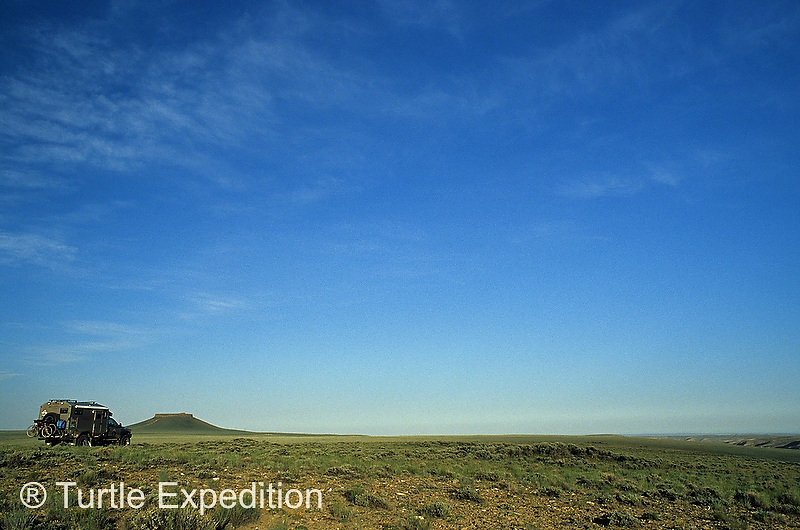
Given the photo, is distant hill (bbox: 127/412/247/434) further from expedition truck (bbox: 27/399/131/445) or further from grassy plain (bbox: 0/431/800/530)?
grassy plain (bbox: 0/431/800/530)

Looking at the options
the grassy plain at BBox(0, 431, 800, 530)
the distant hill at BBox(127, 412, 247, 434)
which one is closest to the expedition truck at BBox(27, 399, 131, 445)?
the grassy plain at BBox(0, 431, 800, 530)

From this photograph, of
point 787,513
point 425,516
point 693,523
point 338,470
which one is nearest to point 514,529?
point 425,516

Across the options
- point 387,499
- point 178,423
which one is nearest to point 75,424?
point 387,499

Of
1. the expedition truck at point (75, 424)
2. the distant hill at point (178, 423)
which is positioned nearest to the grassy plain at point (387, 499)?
the expedition truck at point (75, 424)

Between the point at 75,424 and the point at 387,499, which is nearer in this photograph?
the point at 387,499

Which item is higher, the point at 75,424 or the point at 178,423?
the point at 75,424

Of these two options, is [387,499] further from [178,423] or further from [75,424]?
[178,423]

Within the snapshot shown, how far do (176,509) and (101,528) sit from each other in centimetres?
166

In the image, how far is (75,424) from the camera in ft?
107

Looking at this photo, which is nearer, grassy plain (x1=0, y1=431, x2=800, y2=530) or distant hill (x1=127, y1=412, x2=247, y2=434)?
grassy plain (x1=0, y1=431, x2=800, y2=530)

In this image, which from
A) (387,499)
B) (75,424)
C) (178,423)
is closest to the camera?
(387,499)

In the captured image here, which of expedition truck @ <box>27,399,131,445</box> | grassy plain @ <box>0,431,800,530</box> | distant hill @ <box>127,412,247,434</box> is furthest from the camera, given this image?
distant hill @ <box>127,412,247,434</box>

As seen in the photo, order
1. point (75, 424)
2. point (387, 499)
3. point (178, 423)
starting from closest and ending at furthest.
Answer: point (387, 499)
point (75, 424)
point (178, 423)

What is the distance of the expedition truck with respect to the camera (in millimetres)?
32656
